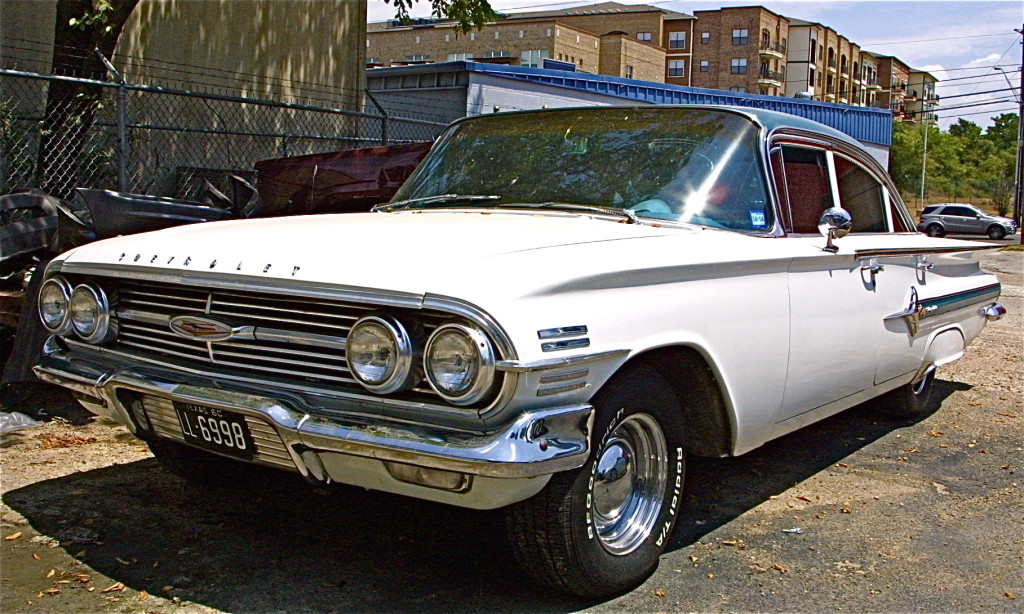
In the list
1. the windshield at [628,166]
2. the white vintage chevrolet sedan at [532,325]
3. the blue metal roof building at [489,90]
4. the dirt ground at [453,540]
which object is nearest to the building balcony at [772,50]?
the blue metal roof building at [489,90]

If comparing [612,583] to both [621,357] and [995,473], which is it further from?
[995,473]

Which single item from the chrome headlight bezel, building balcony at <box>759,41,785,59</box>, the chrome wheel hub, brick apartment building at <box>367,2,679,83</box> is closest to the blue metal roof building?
the chrome headlight bezel

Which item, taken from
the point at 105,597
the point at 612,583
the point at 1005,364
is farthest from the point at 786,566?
the point at 1005,364

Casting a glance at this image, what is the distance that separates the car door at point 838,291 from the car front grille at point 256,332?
5.94 ft

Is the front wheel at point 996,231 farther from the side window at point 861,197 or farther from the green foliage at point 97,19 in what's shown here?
the side window at point 861,197

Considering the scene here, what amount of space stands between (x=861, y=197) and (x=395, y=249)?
9.63 ft

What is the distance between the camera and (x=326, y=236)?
3260 mm

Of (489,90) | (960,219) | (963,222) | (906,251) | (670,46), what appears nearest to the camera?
(906,251)

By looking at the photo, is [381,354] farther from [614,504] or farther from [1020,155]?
[1020,155]

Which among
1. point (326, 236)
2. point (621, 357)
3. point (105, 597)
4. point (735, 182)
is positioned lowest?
point (105, 597)

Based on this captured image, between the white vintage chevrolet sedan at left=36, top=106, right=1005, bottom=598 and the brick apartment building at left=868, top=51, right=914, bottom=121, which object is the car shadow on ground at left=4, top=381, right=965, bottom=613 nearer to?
the white vintage chevrolet sedan at left=36, top=106, right=1005, bottom=598

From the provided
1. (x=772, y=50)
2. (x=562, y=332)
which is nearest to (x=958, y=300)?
(x=562, y=332)

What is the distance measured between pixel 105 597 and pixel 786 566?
228 cm

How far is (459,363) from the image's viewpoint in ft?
8.95
